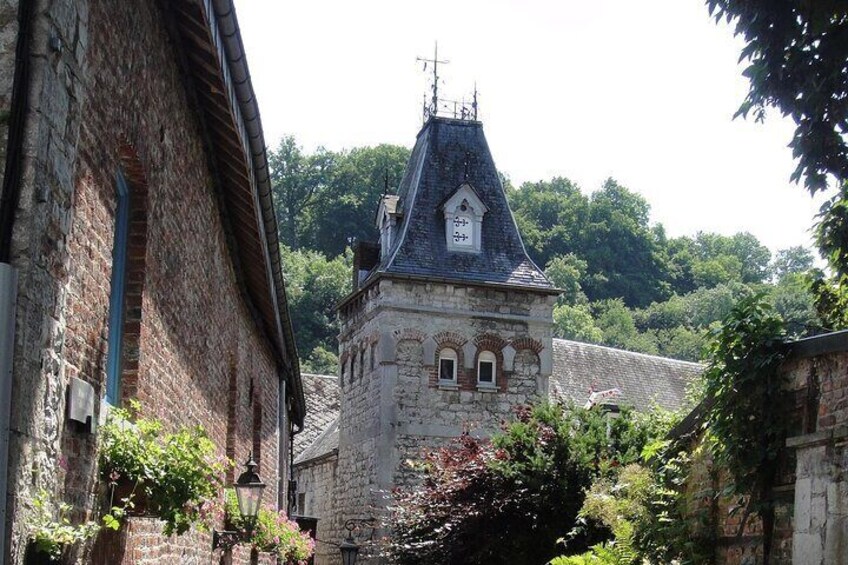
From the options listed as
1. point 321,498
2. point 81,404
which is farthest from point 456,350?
point 81,404

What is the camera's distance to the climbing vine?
10.1 metres

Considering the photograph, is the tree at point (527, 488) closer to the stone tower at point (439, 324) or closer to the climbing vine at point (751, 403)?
the climbing vine at point (751, 403)

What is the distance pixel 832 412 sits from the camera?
945 centimetres

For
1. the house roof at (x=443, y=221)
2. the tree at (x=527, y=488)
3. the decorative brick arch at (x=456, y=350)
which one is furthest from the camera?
the house roof at (x=443, y=221)

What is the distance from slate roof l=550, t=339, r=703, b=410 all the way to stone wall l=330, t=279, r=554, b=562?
447 cm

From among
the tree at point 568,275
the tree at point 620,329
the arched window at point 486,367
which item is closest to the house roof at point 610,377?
the arched window at point 486,367

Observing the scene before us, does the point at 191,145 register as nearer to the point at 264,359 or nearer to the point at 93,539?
the point at 93,539

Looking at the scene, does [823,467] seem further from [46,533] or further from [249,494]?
[46,533]

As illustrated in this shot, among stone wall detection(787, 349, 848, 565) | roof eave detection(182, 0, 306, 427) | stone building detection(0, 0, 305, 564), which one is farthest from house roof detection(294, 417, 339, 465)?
stone wall detection(787, 349, 848, 565)

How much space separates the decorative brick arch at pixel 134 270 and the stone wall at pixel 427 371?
2272 cm

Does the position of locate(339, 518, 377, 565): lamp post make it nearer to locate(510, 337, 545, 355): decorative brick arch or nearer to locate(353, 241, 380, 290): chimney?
locate(510, 337, 545, 355): decorative brick arch

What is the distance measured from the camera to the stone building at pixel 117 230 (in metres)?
5.02

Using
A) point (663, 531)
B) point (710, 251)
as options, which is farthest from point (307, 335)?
point (663, 531)

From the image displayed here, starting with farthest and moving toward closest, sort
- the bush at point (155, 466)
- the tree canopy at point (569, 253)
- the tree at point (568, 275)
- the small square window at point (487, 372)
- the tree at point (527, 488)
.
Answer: the tree at point (568, 275), the tree canopy at point (569, 253), the small square window at point (487, 372), the tree at point (527, 488), the bush at point (155, 466)
